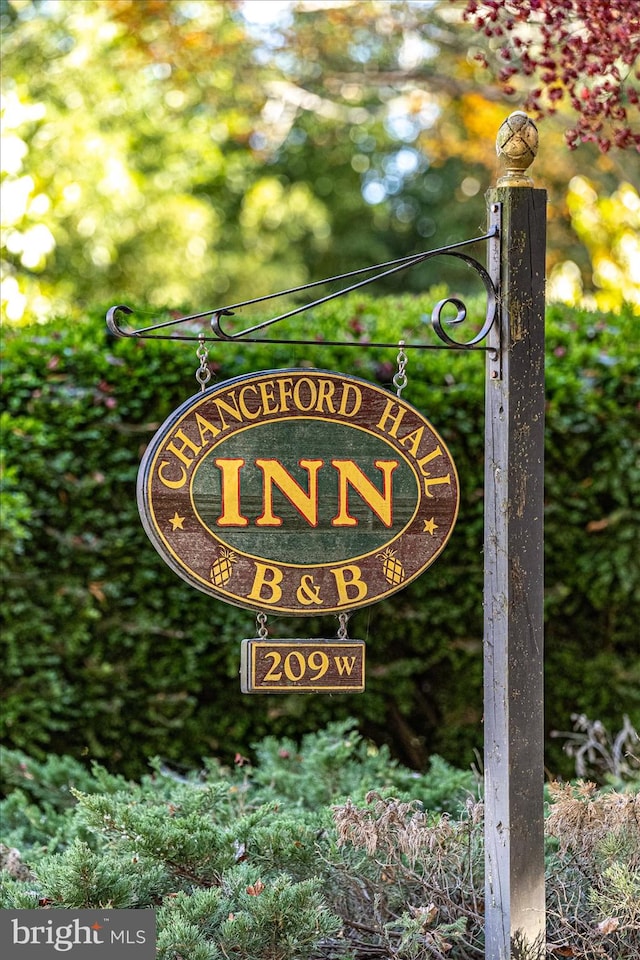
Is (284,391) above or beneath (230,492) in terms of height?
above

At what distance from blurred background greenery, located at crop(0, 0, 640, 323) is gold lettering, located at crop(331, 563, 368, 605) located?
2.04 m

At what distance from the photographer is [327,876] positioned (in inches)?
107

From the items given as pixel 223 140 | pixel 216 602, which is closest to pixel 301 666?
pixel 216 602

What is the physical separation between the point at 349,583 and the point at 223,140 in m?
13.7

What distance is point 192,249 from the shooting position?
13.6 m

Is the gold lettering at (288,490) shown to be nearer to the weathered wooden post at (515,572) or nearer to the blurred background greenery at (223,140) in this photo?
the weathered wooden post at (515,572)

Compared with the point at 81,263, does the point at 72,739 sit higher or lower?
lower

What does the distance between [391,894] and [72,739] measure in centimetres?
179

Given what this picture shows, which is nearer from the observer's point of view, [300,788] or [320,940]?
[320,940]

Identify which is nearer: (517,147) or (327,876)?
(517,147)

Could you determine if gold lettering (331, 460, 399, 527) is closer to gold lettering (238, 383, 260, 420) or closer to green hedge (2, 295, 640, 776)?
gold lettering (238, 383, 260, 420)

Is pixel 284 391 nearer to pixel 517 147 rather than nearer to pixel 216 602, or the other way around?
pixel 517 147

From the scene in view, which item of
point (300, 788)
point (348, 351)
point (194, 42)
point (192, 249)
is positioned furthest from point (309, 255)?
point (300, 788)

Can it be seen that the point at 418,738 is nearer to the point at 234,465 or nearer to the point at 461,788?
the point at 461,788
